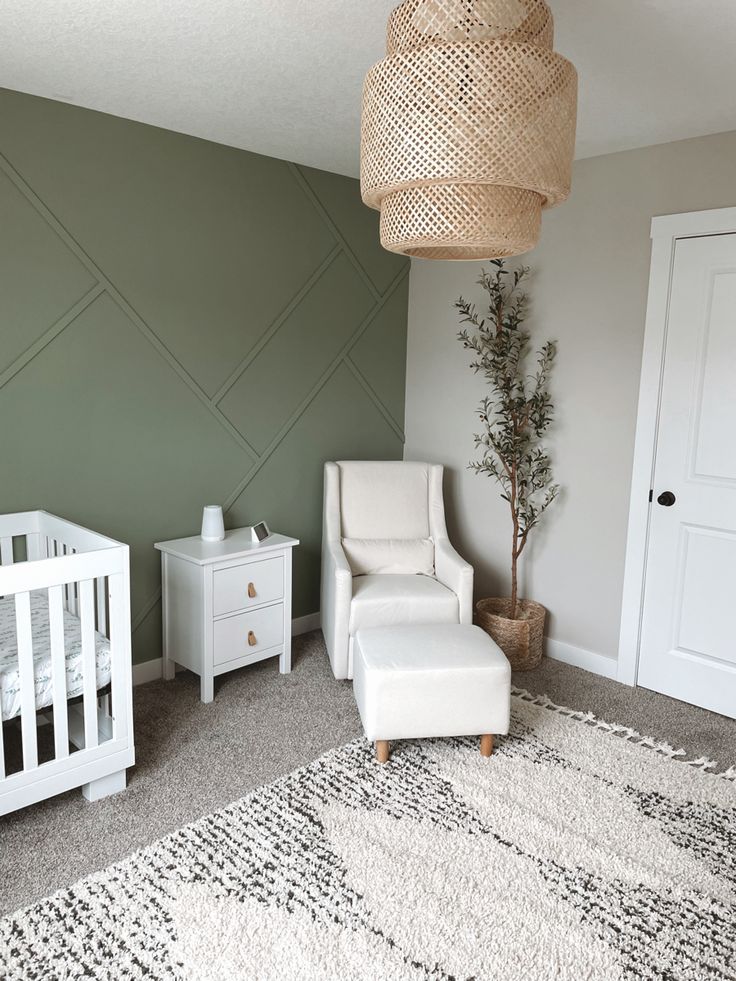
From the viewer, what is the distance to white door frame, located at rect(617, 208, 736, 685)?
10.3 feet

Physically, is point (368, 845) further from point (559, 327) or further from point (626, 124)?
point (626, 124)

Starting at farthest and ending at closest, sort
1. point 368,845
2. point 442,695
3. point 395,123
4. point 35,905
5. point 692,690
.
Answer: point 692,690
point 442,695
point 368,845
point 35,905
point 395,123

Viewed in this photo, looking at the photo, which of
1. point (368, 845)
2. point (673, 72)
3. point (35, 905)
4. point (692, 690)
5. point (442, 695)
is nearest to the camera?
point (35, 905)

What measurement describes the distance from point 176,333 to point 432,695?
191 centimetres

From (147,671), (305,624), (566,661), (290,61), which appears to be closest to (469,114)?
(290,61)

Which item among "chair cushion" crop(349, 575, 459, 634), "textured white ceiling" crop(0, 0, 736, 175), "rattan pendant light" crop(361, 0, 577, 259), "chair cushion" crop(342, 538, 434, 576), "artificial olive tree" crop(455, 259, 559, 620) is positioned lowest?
"chair cushion" crop(349, 575, 459, 634)

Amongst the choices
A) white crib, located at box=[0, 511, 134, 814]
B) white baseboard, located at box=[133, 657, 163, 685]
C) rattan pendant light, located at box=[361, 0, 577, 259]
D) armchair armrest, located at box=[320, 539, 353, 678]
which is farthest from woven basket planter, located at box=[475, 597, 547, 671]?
rattan pendant light, located at box=[361, 0, 577, 259]

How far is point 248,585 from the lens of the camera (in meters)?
3.34

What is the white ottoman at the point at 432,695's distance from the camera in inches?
104

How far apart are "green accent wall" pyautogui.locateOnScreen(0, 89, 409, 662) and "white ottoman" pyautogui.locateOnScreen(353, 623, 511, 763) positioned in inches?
50.4

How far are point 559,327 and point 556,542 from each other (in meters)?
1.06

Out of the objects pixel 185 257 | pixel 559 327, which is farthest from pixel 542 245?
pixel 185 257

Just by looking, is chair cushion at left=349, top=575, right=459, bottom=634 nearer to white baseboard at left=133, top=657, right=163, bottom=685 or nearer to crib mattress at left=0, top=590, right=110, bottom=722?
white baseboard at left=133, top=657, right=163, bottom=685

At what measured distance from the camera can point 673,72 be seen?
247 centimetres
